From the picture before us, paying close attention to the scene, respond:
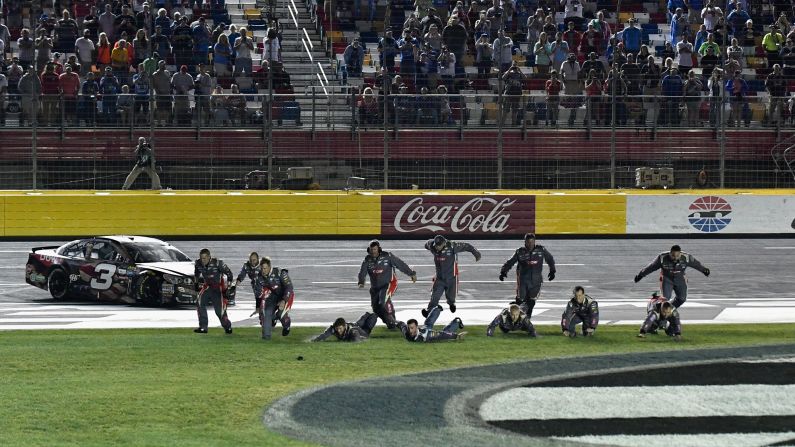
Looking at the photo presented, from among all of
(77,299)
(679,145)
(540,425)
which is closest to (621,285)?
(679,145)

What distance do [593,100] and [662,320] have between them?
39.4ft

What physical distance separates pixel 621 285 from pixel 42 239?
12379 mm

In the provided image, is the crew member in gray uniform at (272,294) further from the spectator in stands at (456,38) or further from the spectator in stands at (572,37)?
the spectator in stands at (572,37)

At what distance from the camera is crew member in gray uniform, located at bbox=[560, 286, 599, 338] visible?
1892cm

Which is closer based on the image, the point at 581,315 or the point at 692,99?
the point at 581,315

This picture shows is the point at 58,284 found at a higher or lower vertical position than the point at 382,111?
lower

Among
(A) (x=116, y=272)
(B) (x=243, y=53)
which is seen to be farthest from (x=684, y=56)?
(A) (x=116, y=272)

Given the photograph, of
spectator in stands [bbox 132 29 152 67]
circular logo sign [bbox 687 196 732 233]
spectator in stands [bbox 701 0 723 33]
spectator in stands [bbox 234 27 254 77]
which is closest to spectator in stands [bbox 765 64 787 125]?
circular logo sign [bbox 687 196 732 233]

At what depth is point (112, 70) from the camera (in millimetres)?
30141

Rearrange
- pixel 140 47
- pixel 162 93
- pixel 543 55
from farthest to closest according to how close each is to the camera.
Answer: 1. pixel 543 55
2. pixel 140 47
3. pixel 162 93

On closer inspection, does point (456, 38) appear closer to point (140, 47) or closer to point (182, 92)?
point (182, 92)

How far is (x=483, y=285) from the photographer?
2452 centimetres

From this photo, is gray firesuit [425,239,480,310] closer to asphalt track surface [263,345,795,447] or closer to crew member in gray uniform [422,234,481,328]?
crew member in gray uniform [422,234,481,328]

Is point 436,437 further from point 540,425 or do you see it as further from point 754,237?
point 754,237
